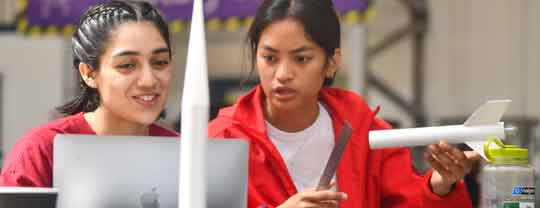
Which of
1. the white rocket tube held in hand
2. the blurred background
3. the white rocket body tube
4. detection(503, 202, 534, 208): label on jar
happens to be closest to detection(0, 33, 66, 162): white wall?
the blurred background

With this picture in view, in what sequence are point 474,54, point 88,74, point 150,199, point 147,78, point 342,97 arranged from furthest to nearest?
point 474,54, point 342,97, point 88,74, point 147,78, point 150,199

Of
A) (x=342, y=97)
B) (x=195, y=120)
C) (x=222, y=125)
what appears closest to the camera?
(x=195, y=120)

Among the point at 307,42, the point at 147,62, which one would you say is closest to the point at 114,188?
the point at 147,62

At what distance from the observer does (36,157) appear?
170 cm

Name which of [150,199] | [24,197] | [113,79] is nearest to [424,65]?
[113,79]

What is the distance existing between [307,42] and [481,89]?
4.95 m

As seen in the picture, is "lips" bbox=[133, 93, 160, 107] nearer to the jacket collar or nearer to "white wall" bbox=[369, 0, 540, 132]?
the jacket collar

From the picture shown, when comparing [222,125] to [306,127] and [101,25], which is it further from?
[101,25]

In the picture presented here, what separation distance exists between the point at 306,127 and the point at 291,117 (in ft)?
0.15

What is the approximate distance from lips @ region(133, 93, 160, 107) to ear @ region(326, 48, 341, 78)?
1.30 ft

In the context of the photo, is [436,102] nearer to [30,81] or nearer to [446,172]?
[30,81]

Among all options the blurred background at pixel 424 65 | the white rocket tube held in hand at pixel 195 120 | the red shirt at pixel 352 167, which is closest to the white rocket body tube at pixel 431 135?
the red shirt at pixel 352 167

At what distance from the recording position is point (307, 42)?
188 centimetres

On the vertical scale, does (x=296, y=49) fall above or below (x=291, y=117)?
above
